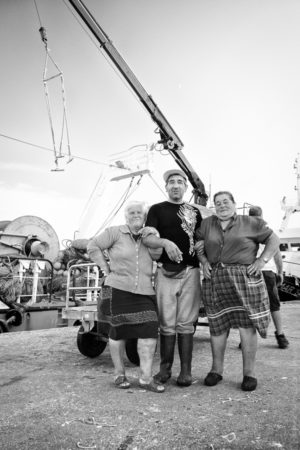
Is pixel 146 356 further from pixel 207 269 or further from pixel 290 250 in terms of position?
pixel 290 250

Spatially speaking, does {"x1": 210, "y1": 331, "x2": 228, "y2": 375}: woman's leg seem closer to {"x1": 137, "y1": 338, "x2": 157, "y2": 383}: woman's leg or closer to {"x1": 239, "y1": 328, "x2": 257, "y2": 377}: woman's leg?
{"x1": 239, "y1": 328, "x2": 257, "y2": 377}: woman's leg

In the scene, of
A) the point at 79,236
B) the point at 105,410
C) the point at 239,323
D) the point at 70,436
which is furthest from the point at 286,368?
the point at 79,236

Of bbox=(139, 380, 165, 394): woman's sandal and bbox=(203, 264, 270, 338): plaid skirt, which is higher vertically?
bbox=(203, 264, 270, 338): plaid skirt

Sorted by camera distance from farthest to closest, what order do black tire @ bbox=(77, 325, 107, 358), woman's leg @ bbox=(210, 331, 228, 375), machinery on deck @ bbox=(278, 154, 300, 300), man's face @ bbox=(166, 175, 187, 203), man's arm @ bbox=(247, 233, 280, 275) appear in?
machinery on deck @ bbox=(278, 154, 300, 300), black tire @ bbox=(77, 325, 107, 358), man's face @ bbox=(166, 175, 187, 203), woman's leg @ bbox=(210, 331, 228, 375), man's arm @ bbox=(247, 233, 280, 275)

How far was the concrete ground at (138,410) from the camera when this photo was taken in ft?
6.90

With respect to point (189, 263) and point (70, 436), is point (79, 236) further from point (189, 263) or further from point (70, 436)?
point (70, 436)

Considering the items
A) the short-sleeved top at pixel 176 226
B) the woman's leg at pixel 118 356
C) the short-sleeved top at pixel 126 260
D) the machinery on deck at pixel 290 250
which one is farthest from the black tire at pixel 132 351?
the machinery on deck at pixel 290 250

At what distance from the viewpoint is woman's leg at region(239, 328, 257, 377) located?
318 cm

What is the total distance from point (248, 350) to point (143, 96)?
9405 mm

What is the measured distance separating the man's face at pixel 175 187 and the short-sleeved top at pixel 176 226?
0.28 ft

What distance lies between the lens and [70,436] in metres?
2.17

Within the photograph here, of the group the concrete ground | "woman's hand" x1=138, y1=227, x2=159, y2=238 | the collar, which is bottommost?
the concrete ground

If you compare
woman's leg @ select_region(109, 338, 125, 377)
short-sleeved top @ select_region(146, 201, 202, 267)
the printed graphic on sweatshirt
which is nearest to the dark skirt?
woman's leg @ select_region(109, 338, 125, 377)

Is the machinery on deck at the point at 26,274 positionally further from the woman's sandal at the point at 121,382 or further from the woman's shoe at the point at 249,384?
the woman's shoe at the point at 249,384
